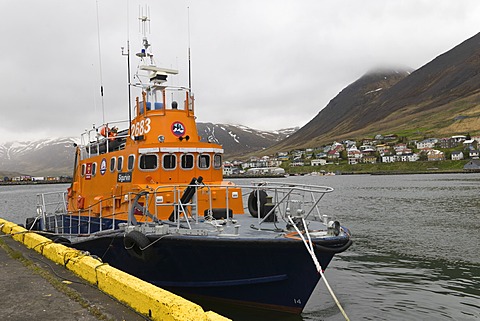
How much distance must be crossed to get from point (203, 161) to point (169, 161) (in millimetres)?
939

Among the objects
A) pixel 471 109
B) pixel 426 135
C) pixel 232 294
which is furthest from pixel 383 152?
pixel 232 294

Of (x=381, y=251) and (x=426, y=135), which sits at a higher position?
(x=426, y=135)

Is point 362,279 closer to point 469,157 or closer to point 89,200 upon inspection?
point 89,200

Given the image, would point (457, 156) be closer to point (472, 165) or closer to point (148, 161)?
point (472, 165)

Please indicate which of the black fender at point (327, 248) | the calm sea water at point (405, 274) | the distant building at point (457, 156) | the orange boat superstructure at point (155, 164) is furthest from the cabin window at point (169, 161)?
the distant building at point (457, 156)

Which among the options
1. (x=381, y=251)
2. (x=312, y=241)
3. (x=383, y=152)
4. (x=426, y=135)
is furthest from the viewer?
(x=426, y=135)

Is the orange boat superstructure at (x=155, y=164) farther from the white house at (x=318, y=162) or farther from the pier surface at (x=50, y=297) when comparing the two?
the white house at (x=318, y=162)

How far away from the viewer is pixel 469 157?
11350 centimetres

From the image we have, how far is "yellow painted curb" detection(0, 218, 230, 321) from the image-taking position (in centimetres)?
439

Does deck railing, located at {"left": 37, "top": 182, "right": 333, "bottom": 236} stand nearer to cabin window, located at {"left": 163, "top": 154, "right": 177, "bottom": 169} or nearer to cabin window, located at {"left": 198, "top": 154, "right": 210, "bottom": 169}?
cabin window, located at {"left": 163, "top": 154, "right": 177, "bottom": 169}

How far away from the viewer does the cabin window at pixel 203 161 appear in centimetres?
1063

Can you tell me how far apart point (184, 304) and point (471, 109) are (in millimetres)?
189235

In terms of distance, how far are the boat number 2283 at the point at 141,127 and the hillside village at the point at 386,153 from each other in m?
103

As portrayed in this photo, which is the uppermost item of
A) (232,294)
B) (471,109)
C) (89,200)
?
(471,109)
